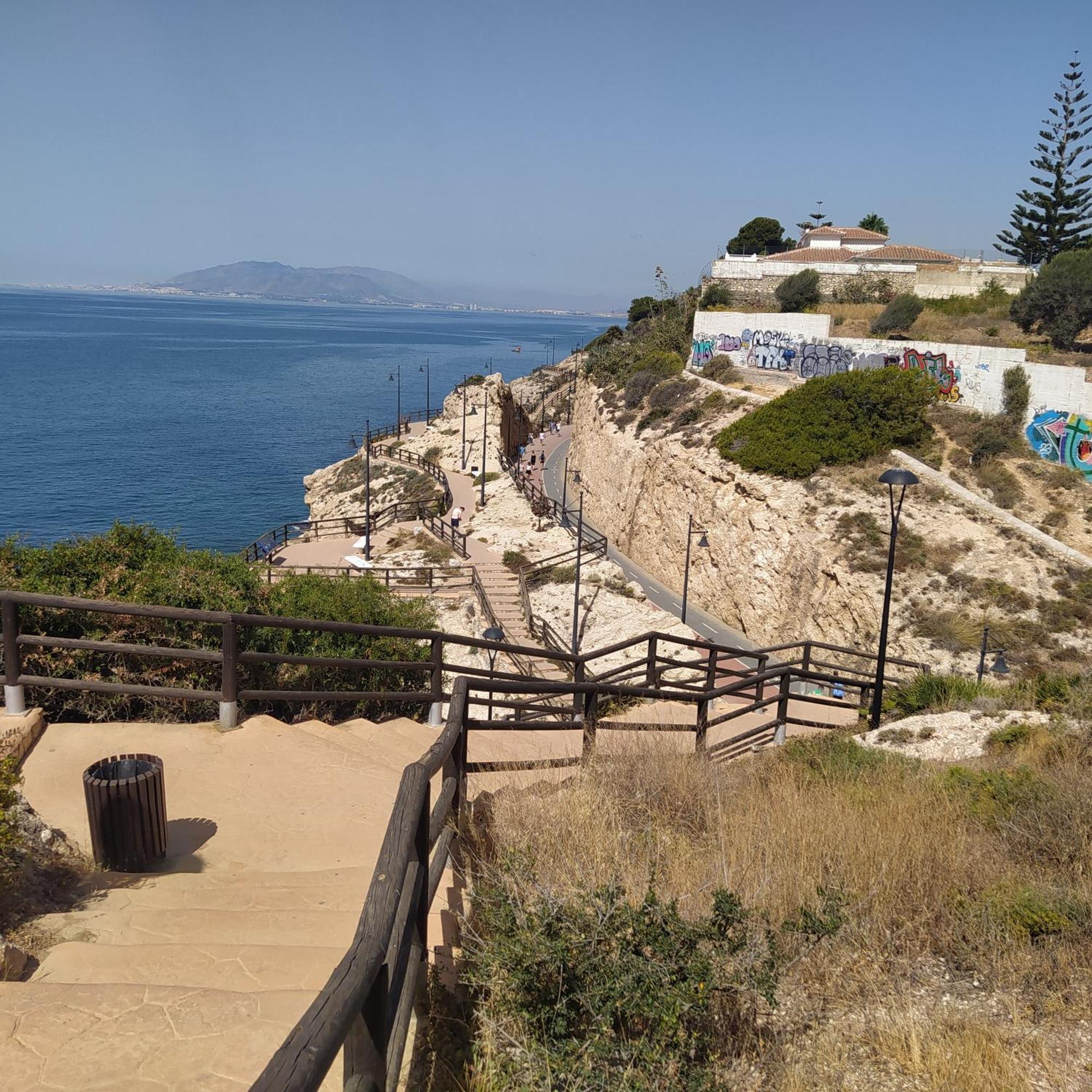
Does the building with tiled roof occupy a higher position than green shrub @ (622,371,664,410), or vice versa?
the building with tiled roof

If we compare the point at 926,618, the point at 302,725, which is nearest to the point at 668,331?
the point at 926,618

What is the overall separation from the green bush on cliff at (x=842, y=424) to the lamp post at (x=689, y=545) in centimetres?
325

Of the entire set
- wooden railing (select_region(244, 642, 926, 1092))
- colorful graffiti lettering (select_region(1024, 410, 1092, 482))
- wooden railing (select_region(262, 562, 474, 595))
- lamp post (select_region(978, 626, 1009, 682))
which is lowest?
wooden railing (select_region(262, 562, 474, 595))

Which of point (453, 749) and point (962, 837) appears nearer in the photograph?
point (453, 749)

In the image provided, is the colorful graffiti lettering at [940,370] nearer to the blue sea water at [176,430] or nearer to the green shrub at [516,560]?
the green shrub at [516,560]

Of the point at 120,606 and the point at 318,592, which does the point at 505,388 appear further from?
the point at 120,606

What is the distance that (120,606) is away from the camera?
692 cm

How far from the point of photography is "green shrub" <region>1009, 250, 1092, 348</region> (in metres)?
40.6

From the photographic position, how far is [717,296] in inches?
2408

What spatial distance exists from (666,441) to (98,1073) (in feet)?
135

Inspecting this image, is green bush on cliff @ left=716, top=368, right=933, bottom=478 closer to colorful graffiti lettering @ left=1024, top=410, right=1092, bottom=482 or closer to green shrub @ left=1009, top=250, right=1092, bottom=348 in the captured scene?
colorful graffiti lettering @ left=1024, top=410, right=1092, bottom=482

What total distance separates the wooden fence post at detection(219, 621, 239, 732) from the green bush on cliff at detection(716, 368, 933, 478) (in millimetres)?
29800

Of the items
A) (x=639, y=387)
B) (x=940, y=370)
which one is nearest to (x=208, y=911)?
(x=940, y=370)

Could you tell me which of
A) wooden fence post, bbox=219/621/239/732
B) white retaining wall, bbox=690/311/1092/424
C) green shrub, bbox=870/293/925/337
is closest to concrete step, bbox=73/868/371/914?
wooden fence post, bbox=219/621/239/732
